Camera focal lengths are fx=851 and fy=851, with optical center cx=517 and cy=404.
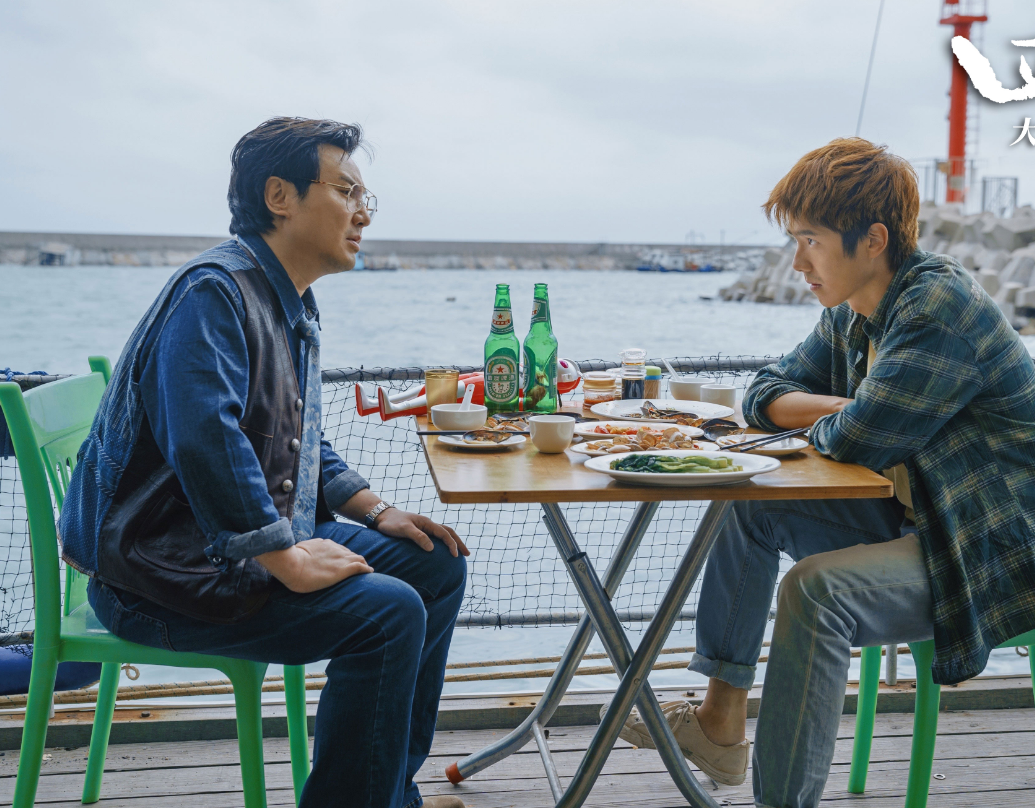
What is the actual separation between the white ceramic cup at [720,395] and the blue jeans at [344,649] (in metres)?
0.92

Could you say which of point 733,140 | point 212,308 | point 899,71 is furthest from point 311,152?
point 733,140

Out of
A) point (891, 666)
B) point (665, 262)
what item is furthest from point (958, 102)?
point (891, 666)

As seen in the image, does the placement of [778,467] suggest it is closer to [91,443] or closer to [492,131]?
[91,443]

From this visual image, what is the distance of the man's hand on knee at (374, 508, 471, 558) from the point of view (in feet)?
5.71

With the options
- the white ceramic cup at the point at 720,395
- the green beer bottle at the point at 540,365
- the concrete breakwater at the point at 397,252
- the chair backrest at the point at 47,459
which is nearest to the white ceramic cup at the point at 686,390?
the white ceramic cup at the point at 720,395

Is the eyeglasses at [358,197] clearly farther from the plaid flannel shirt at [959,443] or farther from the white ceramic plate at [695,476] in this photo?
the plaid flannel shirt at [959,443]

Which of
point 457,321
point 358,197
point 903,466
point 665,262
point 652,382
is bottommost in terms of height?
point 457,321

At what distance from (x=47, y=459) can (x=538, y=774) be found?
1.33 meters

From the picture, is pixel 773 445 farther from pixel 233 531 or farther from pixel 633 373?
pixel 233 531

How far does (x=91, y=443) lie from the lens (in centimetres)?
145

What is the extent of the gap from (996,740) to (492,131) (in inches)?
1484

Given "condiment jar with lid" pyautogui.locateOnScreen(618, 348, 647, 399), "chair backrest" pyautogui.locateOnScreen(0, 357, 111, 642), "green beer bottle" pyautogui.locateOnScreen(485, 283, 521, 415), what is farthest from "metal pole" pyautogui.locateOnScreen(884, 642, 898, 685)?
"chair backrest" pyautogui.locateOnScreen(0, 357, 111, 642)

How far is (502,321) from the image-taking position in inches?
74.6

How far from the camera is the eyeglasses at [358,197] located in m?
1.59
